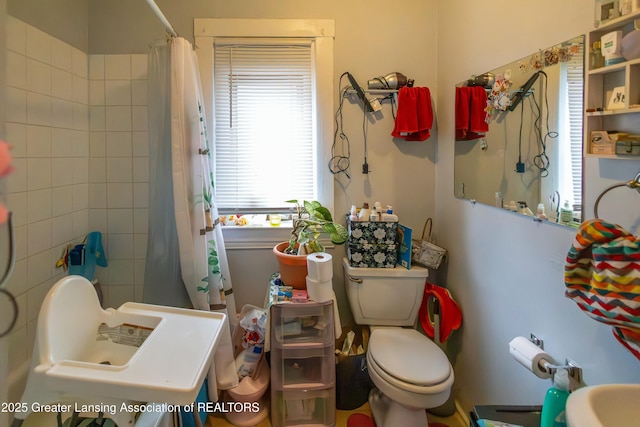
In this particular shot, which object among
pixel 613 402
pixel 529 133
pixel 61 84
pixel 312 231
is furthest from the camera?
pixel 312 231

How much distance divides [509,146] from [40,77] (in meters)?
2.08

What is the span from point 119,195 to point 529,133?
2109 millimetres

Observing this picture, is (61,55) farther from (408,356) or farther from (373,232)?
(408,356)

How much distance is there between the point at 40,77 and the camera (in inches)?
62.0

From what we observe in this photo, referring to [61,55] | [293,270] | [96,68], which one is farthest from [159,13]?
[293,270]

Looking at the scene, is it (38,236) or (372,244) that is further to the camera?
(372,244)

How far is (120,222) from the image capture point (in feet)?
6.71

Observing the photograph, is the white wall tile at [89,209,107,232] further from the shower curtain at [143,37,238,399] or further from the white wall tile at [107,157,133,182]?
the shower curtain at [143,37,238,399]

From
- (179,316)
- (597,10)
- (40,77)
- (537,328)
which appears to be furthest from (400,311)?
(40,77)

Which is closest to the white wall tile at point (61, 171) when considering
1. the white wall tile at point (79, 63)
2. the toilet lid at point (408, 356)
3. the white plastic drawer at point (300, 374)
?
the white wall tile at point (79, 63)

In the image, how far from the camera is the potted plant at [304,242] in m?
1.79

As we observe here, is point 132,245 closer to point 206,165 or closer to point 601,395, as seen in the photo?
point 206,165

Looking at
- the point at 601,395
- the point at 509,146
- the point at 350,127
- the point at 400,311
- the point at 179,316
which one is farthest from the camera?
the point at 350,127

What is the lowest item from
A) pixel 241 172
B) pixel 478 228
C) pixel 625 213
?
pixel 478 228
